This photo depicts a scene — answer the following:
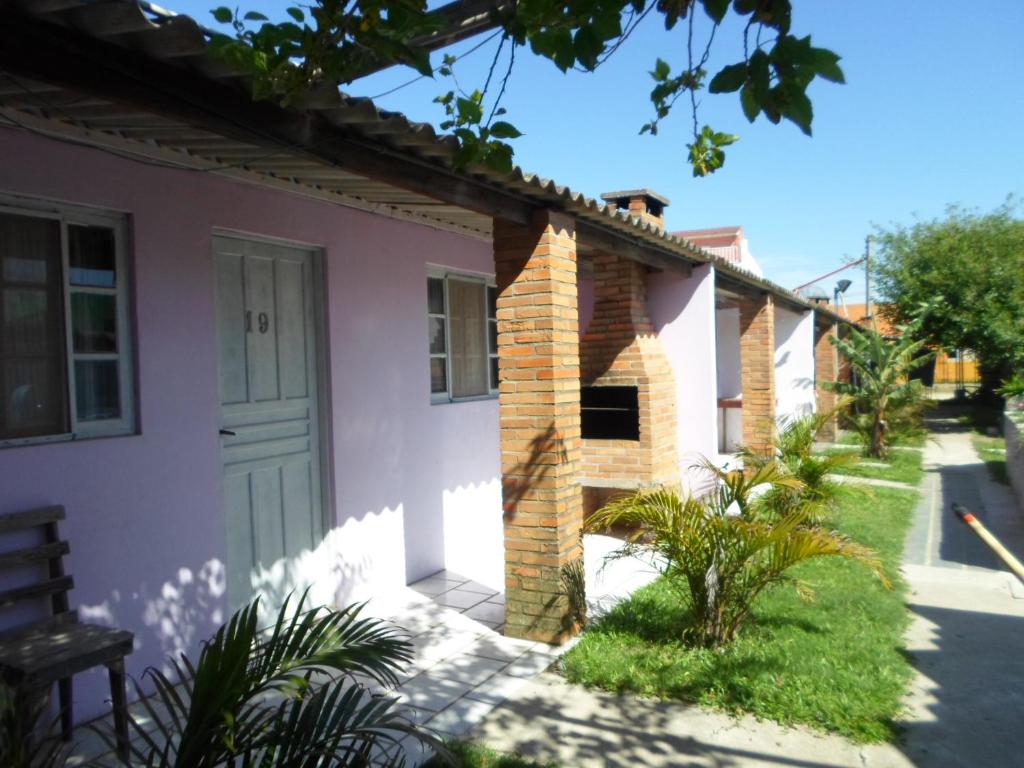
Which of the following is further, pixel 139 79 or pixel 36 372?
pixel 36 372

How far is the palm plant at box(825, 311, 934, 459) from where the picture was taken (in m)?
14.7

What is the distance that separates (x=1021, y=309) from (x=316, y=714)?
71.9 ft

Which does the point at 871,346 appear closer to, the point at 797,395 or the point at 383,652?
the point at 797,395

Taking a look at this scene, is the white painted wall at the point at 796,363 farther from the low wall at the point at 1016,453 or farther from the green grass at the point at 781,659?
the green grass at the point at 781,659

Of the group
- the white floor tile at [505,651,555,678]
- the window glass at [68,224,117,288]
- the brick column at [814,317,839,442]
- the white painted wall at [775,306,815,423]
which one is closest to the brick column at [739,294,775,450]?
the white painted wall at [775,306,815,423]

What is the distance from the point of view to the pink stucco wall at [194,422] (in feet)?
13.5

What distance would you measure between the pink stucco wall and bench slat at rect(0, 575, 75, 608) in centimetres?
16

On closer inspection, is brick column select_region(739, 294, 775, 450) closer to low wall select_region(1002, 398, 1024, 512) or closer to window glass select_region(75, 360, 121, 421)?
low wall select_region(1002, 398, 1024, 512)

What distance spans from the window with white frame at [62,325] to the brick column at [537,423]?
2344 millimetres

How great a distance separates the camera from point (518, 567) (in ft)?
17.8

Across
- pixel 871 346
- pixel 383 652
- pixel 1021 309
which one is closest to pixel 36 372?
pixel 383 652

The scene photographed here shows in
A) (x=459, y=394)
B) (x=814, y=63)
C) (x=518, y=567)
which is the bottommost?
(x=518, y=567)

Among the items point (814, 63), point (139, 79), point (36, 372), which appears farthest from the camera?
point (36, 372)

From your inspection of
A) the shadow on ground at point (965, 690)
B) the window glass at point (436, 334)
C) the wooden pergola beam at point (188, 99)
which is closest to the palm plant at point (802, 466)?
the shadow on ground at point (965, 690)
